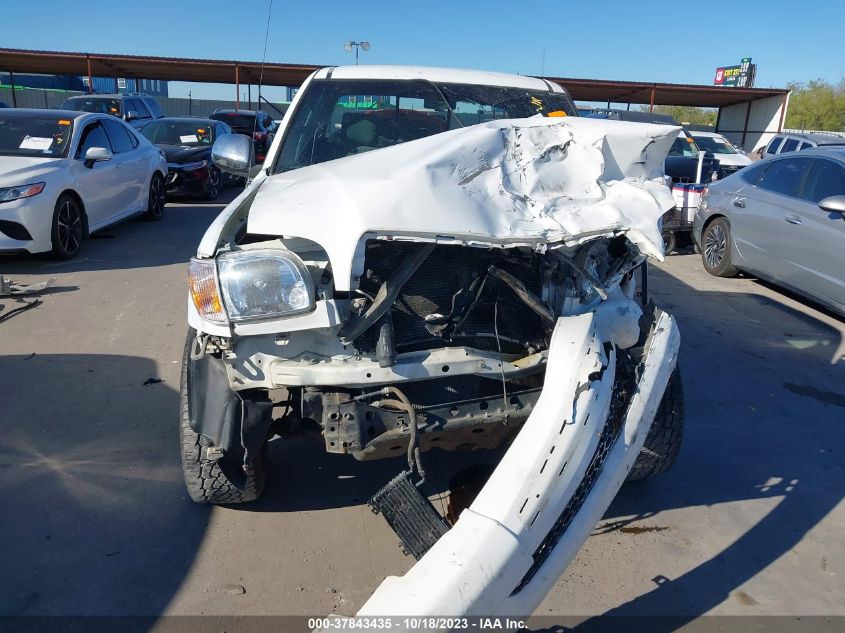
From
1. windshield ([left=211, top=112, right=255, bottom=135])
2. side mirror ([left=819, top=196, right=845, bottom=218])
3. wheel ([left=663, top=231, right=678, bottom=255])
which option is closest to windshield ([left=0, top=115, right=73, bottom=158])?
wheel ([left=663, top=231, right=678, bottom=255])

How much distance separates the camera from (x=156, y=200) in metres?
9.77

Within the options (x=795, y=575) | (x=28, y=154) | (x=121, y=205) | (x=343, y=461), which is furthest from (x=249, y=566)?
(x=121, y=205)

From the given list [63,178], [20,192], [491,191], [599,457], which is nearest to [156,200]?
[63,178]

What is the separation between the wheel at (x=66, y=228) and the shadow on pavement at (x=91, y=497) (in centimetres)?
300

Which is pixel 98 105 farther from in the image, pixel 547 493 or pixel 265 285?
A: pixel 547 493

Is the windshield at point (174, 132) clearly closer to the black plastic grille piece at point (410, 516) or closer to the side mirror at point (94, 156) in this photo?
the side mirror at point (94, 156)

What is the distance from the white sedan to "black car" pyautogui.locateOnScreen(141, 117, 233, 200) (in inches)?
90.9

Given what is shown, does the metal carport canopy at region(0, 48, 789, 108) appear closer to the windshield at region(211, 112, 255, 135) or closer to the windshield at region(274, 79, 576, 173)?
the windshield at region(211, 112, 255, 135)

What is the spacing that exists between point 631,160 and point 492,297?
836 mm

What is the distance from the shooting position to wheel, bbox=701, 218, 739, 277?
771 cm

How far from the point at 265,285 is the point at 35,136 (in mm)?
6581

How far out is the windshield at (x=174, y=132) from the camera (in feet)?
40.8

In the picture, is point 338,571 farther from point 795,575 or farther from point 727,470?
point 727,470

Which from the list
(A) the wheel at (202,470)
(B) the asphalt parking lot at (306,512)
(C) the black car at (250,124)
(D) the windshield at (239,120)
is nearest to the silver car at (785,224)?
(B) the asphalt parking lot at (306,512)
